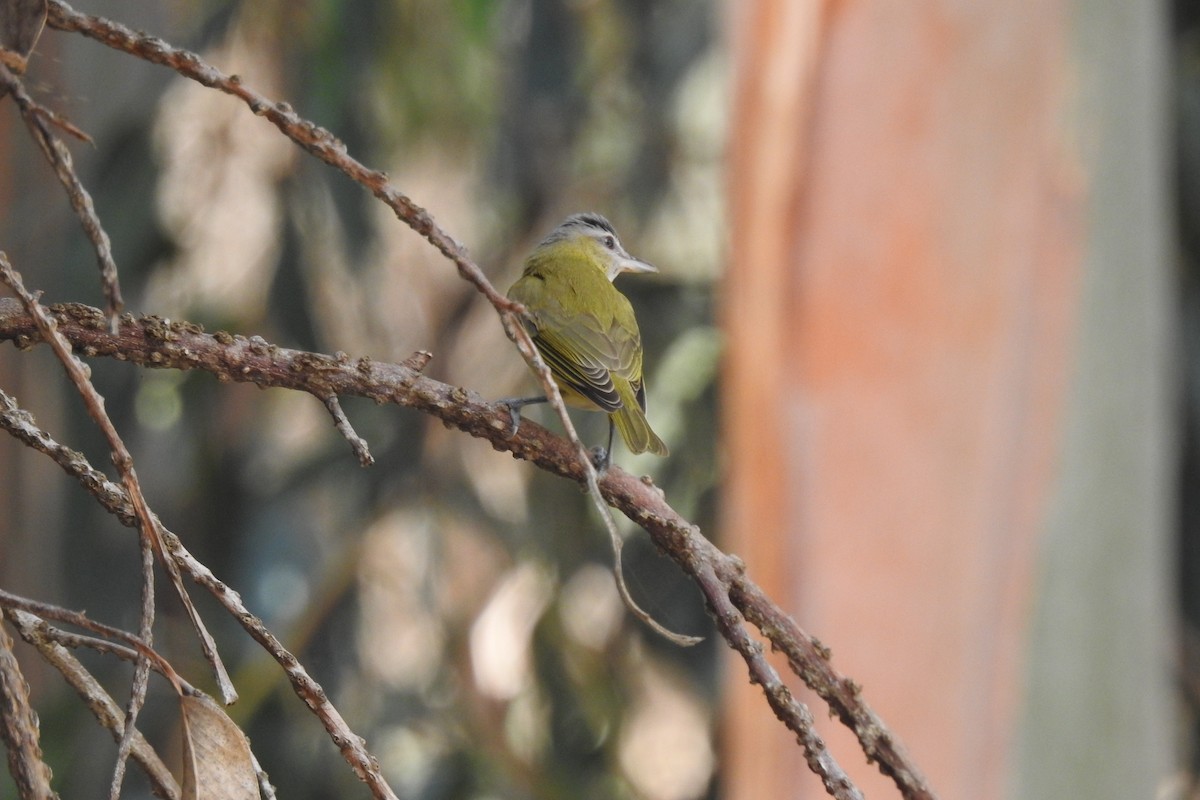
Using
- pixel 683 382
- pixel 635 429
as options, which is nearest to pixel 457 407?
pixel 635 429

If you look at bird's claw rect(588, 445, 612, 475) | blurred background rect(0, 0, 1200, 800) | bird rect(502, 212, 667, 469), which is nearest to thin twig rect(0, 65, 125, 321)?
blurred background rect(0, 0, 1200, 800)

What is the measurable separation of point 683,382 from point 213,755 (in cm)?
389

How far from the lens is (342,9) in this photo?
4168 mm

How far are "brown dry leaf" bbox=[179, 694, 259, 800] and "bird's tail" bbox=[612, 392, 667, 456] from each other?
914 mm

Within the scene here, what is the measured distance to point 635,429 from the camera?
1.73 meters

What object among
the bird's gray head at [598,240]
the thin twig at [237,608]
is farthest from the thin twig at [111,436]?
the bird's gray head at [598,240]

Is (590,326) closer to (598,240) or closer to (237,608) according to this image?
(598,240)

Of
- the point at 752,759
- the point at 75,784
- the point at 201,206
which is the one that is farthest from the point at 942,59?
the point at 75,784

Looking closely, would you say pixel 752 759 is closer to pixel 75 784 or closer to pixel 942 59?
pixel 942 59

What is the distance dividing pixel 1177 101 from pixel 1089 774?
2.62 meters

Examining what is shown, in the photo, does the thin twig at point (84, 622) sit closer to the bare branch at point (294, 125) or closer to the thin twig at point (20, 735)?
the thin twig at point (20, 735)

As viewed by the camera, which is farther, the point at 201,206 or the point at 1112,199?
the point at 201,206

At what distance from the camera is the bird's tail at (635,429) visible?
1692 mm

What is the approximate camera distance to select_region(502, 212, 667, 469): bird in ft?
5.66
